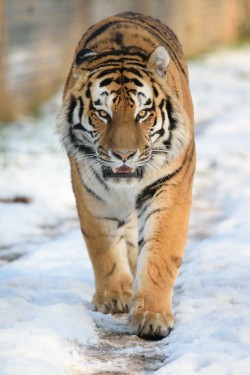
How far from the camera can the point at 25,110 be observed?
11727 mm

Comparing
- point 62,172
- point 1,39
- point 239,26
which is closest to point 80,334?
point 62,172

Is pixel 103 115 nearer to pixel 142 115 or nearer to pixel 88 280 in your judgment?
pixel 142 115

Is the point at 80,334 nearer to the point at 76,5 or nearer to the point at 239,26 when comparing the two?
the point at 76,5

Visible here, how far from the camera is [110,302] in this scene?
4.69 meters

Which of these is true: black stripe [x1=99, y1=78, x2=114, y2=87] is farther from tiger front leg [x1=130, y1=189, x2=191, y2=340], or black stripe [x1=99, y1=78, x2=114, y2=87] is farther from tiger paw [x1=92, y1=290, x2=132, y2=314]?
tiger paw [x1=92, y1=290, x2=132, y2=314]

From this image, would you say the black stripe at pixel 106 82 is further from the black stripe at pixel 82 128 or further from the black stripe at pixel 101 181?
the black stripe at pixel 101 181

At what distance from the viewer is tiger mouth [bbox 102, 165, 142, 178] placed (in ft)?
14.0

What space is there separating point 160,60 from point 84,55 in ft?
1.16

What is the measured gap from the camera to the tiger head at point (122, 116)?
4.26 m

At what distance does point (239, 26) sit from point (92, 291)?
18523mm

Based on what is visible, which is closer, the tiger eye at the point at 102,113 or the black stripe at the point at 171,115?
the tiger eye at the point at 102,113

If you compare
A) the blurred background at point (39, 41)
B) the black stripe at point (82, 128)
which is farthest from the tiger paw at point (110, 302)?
the blurred background at point (39, 41)

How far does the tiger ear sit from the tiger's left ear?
27cm

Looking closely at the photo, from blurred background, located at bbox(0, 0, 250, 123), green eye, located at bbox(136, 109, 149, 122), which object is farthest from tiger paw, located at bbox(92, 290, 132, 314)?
blurred background, located at bbox(0, 0, 250, 123)
